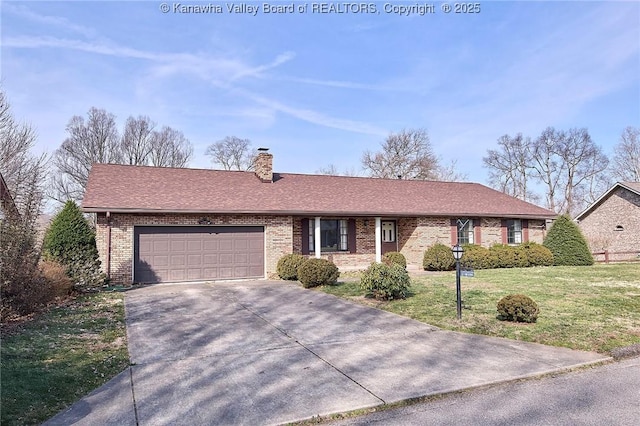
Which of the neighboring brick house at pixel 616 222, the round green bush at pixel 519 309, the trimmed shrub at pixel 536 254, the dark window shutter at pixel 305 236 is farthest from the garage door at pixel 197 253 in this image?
the neighboring brick house at pixel 616 222

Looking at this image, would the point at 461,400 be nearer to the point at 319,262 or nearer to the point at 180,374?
the point at 180,374

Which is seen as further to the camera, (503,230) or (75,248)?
(503,230)

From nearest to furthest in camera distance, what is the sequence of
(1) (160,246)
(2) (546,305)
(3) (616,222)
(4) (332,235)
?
(2) (546,305), (1) (160,246), (4) (332,235), (3) (616,222)

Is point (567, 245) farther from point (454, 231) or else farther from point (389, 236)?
point (389, 236)

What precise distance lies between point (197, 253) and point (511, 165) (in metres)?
Answer: 43.3

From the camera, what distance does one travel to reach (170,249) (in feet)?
48.1

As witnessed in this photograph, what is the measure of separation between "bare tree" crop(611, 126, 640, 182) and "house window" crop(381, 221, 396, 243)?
1433 inches

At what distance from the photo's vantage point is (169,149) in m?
42.8

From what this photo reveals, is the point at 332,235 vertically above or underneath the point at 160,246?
above

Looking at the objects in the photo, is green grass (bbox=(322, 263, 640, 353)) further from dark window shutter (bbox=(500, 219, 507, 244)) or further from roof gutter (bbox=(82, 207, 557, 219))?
dark window shutter (bbox=(500, 219, 507, 244))

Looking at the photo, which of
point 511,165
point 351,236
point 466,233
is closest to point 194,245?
point 351,236

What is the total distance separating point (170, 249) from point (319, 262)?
5.37 m

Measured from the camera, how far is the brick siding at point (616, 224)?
2662 centimetres

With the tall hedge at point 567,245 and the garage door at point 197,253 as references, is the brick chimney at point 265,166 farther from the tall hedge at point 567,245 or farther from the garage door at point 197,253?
the tall hedge at point 567,245
